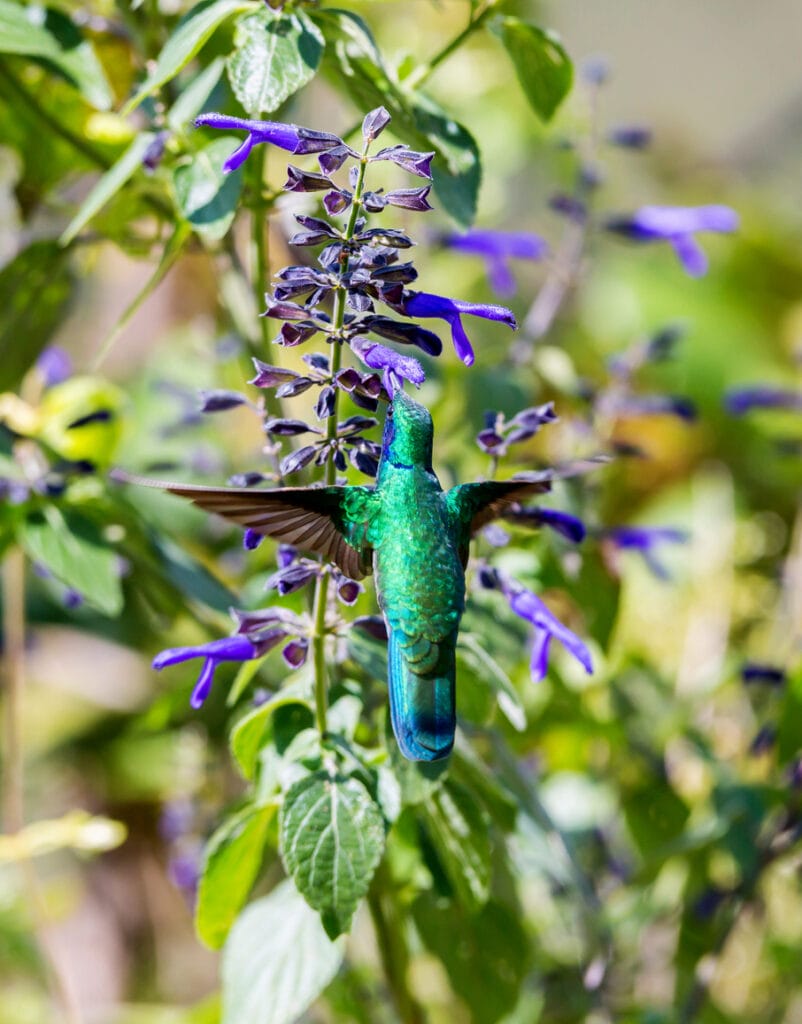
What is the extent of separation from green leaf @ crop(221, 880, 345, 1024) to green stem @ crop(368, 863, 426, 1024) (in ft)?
0.18

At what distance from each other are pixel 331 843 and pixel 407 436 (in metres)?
0.24

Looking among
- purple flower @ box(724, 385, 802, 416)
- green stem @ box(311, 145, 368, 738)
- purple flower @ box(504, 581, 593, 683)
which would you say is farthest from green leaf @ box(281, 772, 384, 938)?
purple flower @ box(724, 385, 802, 416)

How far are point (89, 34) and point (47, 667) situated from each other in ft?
4.77

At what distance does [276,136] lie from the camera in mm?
666

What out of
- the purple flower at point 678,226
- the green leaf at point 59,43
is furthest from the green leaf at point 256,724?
the purple flower at point 678,226

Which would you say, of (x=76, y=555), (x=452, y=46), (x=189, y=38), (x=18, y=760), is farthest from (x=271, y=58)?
(x=18, y=760)

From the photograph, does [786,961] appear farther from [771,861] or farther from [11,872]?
[11,872]

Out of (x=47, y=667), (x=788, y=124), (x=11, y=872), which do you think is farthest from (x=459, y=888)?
(x=788, y=124)

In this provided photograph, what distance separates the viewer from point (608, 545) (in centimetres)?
106

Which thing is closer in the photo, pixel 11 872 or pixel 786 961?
pixel 786 961

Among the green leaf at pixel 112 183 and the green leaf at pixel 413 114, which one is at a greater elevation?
the green leaf at pixel 112 183

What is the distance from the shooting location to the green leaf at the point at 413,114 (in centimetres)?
74

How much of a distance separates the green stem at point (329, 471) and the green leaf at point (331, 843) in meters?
0.04

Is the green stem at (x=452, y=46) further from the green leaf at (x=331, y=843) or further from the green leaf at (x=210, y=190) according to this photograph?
the green leaf at (x=331, y=843)
